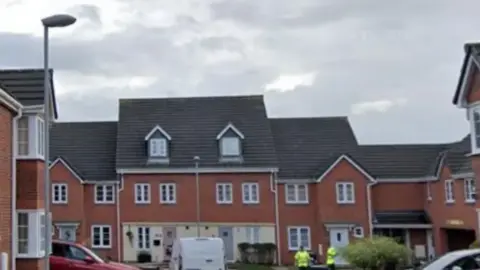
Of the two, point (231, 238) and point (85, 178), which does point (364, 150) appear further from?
point (85, 178)

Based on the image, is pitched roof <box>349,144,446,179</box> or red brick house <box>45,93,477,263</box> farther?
pitched roof <box>349,144,446,179</box>

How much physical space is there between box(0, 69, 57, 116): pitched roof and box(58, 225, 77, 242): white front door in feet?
97.2

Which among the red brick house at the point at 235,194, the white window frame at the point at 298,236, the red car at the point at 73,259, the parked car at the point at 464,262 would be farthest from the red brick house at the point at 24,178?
the white window frame at the point at 298,236

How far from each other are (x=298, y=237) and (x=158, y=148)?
11.9 meters

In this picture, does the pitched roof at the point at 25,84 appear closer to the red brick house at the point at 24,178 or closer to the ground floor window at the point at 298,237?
the red brick house at the point at 24,178

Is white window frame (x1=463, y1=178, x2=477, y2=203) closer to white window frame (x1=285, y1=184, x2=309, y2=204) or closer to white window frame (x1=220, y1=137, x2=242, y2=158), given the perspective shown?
white window frame (x1=285, y1=184, x2=309, y2=204)

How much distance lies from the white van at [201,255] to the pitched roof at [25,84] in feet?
26.4

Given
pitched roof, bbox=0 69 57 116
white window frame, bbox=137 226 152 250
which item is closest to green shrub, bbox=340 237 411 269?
white window frame, bbox=137 226 152 250

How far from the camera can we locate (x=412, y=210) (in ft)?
173

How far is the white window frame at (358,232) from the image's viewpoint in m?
50.5

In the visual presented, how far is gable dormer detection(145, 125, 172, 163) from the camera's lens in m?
52.0

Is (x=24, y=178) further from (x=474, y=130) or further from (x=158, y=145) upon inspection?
(x=158, y=145)

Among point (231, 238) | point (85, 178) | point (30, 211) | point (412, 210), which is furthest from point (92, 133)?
point (30, 211)

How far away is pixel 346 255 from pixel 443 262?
742 inches
